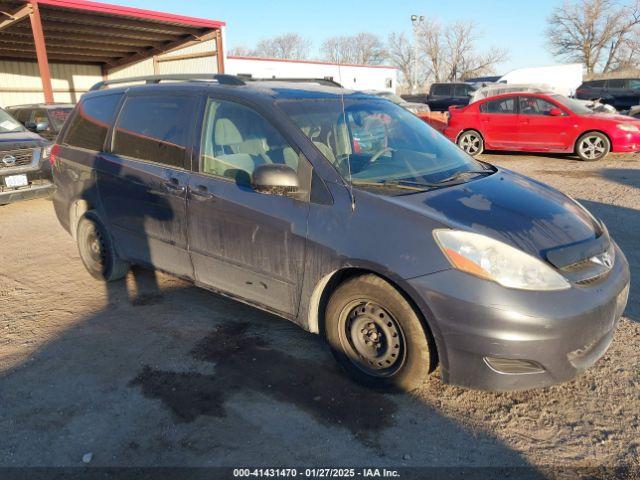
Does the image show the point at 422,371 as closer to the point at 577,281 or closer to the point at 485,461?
the point at 485,461

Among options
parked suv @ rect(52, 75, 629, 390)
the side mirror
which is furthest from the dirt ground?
the side mirror

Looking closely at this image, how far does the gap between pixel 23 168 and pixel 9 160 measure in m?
0.21

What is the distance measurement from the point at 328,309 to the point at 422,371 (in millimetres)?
668

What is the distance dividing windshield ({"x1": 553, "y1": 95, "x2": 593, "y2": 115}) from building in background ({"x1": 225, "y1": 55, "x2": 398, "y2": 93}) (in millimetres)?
12530

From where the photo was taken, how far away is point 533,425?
2744 mm

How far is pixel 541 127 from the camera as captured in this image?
11977mm

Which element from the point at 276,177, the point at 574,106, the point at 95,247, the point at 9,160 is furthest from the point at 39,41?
the point at 574,106

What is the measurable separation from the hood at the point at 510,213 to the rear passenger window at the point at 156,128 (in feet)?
5.88

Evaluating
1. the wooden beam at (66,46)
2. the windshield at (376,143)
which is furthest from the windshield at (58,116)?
the wooden beam at (66,46)

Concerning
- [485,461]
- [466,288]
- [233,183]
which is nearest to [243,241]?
[233,183]

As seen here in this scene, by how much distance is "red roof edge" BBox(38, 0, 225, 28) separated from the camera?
1318 centimetres

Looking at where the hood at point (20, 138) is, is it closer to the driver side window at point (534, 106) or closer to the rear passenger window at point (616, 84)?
the driver side window at point (534, 106)

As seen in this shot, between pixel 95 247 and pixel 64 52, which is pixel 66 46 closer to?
pixel 64 52

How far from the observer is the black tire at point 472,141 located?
42.8 feet
